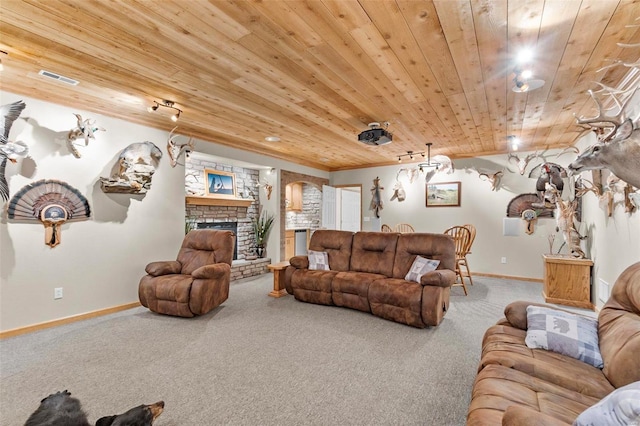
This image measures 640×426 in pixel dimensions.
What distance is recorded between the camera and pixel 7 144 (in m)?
2.84

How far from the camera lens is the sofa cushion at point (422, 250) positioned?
139 inches

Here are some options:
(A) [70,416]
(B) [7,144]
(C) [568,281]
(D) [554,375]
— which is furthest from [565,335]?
(B) [7,144]

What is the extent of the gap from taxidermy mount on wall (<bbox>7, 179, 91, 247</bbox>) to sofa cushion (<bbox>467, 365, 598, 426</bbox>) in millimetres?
4085

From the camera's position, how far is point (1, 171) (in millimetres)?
2861

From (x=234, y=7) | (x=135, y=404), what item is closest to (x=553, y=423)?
(x=135, y=404)

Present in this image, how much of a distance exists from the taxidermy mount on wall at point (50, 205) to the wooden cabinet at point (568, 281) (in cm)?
599

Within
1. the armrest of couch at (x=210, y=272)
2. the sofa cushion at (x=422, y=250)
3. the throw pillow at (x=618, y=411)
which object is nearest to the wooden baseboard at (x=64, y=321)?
the armrest of couch at (x=210, y=272)

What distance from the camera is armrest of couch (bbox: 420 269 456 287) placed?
3.10m

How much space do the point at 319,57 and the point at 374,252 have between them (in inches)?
103

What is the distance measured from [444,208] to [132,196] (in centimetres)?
562

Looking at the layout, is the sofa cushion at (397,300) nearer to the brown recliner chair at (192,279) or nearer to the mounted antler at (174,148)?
the brown recliner chair at (192,279)

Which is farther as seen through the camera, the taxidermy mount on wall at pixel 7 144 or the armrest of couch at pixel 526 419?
the taxidermy mount on wall at pixel 7 144

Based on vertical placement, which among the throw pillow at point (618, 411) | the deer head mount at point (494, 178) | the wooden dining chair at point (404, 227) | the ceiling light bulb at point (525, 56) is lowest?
the throw pillow at point (618, 411)

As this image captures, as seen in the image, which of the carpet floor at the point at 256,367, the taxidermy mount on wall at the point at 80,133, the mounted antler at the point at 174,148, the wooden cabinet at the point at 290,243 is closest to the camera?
the carpet floor at the point at 256,367
